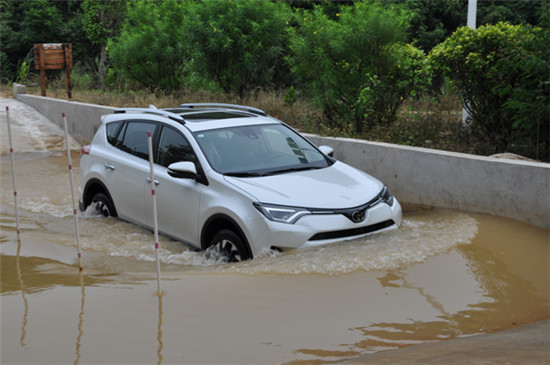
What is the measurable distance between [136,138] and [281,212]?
284 centimetres

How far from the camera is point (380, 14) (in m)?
11.8

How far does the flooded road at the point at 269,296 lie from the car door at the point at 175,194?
27 cm

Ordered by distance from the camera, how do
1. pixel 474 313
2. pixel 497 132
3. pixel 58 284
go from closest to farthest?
pixel 474 313 < pixel 58 284 < pixel 497 132

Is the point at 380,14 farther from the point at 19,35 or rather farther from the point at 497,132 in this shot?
the point at 19,35

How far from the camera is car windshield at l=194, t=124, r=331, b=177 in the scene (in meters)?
7.30

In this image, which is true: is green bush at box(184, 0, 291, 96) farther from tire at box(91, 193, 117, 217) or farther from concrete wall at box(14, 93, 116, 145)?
tire at box(91, 193, 117, 217)

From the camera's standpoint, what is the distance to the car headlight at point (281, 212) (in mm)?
6446

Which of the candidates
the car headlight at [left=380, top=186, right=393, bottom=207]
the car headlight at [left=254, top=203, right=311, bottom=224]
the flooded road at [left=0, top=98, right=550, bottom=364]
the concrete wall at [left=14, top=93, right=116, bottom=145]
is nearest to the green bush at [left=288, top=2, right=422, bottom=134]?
the flooded road at [left=0, top=98, right=550, bottom=364]

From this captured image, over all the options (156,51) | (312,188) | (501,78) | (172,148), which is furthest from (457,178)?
(156,51)

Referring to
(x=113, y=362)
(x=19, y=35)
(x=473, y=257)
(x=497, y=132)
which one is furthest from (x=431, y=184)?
(x=19, y=35)

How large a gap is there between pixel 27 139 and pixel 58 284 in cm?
1209

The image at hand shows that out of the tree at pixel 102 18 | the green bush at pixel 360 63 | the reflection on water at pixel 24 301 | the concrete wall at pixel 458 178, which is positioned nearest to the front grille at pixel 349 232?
the concrete wall at pixel 458 178

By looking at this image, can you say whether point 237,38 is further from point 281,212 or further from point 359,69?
point 281,212

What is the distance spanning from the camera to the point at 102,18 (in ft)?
96.0
